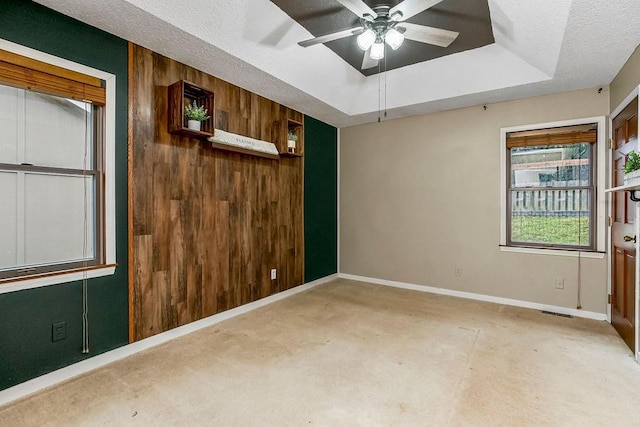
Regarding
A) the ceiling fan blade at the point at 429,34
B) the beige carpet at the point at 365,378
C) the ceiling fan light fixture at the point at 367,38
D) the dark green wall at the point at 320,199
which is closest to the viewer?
the beige carpet at the point at 365,378

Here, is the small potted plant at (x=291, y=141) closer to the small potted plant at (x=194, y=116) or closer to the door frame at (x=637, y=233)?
the small potted plant at (x=194, y=116)

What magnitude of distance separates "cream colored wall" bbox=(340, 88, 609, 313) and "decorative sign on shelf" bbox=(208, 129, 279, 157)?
1834mm

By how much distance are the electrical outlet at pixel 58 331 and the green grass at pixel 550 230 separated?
15.2ft

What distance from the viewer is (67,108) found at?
2.31m

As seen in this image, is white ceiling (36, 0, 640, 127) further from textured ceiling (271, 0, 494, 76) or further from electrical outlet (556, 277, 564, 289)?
electrical outlet (556, 277, 564, 289)

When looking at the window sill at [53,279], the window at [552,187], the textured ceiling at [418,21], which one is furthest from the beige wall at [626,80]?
the window sill at [53,279]

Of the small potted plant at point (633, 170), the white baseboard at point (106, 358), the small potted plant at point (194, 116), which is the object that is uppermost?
the small potted plant at point (194, 116)

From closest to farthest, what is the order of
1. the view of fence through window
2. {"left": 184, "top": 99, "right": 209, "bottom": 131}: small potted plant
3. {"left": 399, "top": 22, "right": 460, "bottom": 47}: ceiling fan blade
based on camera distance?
{"left": 399, "top": 22, "right": 460, "bottom": 47}: ceiling fan blade, {"left": 184, "top": 99, "right": 209, "bottom": 131}: small potted plant, the view of fence through window

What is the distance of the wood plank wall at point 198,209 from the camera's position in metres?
2.62

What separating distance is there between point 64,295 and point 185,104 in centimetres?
184

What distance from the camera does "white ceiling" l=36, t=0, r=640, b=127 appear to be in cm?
219

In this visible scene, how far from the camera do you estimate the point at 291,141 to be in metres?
4.05

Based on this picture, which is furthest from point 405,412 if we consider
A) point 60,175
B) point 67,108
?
point 67,108

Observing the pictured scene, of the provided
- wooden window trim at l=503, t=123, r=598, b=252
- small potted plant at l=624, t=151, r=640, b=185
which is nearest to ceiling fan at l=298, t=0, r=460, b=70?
small potted plant at l=624, t=151, r=640, b=185
